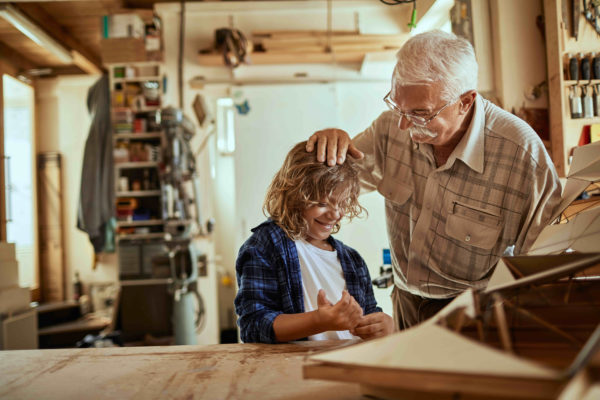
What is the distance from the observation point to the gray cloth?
520cm

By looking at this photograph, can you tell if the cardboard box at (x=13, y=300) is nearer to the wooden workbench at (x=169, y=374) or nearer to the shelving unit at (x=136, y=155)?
the shelving unit at (x=136, y=155)

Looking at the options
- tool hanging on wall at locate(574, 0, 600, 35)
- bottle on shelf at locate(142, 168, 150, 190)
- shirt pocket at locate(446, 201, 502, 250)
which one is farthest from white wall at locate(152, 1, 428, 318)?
shirt pocket at locate(446, 201, 502, 250)

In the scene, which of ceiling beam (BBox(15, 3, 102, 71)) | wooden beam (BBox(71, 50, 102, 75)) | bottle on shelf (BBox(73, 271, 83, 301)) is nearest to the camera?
ceiling beam (BBox(15, 3, 102, 71))

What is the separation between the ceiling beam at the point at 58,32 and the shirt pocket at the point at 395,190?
4368 mm

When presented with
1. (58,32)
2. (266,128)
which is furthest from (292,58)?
(58,32)

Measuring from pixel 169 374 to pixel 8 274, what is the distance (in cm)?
343

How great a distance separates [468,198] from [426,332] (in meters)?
0.95

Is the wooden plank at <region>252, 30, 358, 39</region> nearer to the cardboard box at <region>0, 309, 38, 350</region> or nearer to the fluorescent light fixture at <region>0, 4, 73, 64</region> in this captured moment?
the fluorescent light fixture at <region>0, 4, 73, 64</region>

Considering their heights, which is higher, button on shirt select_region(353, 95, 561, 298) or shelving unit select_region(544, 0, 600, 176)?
shelving unit select_region(544, 0, 600, 176)

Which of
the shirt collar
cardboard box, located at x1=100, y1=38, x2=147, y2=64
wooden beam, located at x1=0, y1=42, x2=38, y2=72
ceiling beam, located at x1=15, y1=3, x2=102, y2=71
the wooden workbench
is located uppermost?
ceiling beam, located at x1=15, y1=3, x2=102, y2=71

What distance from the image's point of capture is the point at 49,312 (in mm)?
5371

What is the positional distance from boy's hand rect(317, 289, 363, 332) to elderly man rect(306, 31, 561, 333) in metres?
0.44

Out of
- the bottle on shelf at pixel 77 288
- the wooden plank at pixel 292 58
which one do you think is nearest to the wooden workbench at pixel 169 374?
the wooden plank at pixel 292 58

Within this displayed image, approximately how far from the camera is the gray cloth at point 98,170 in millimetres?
5203
